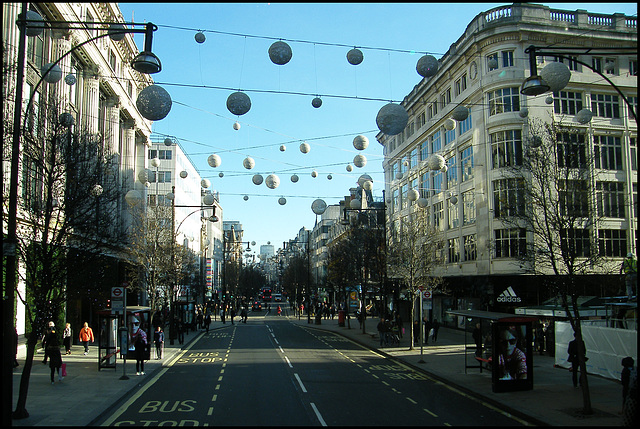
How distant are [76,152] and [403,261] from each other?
2448 cm

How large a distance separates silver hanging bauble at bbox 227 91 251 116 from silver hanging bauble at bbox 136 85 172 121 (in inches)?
79.9

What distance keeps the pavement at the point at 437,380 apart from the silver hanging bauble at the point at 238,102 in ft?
27.2

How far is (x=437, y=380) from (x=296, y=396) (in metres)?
6.27

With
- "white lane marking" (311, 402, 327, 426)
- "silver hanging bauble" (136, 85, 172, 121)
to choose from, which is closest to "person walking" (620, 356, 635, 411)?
"white lane marking" (311, 402, 327, 426)

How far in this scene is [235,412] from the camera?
13297mm

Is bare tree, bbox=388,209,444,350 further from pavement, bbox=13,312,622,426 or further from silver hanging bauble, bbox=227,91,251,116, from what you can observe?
silver hanging bauble, bbox=227,91,251,116

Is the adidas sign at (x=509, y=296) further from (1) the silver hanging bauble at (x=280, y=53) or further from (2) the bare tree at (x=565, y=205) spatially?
(1) the silver hanging bauble at (x=280, y=53)

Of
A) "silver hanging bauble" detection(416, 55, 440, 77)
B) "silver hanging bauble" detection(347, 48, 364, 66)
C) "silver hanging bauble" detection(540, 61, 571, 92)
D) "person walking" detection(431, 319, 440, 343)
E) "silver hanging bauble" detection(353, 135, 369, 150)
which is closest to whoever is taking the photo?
"silver hanging bauble" detection(540, 61, 571, 92)

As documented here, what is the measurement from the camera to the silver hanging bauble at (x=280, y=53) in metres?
14.8

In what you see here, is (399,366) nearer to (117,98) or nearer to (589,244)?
(589,244)

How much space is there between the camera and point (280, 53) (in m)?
14.8

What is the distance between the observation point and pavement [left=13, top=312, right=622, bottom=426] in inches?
502

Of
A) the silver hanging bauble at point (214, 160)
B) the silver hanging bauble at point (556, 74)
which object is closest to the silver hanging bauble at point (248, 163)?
the silver hanging bauble at point (214, 160)

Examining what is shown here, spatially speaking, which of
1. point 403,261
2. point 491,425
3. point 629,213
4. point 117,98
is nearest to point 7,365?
point 491,425
